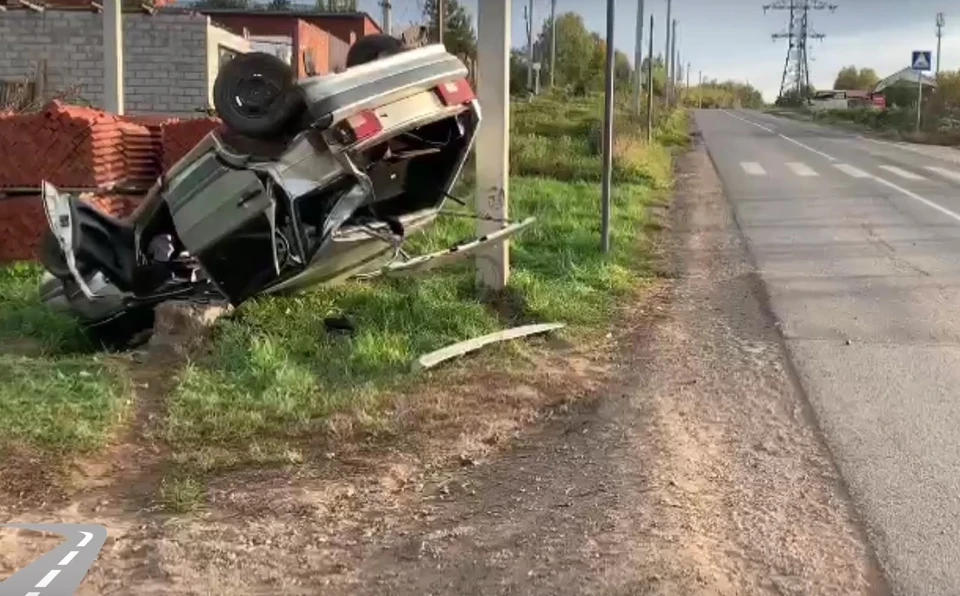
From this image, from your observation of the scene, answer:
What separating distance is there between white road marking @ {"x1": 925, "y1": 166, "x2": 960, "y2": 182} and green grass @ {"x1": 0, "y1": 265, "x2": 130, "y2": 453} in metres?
19.7

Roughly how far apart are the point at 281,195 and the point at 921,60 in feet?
132

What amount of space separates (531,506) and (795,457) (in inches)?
58.9

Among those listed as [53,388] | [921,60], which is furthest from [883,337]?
[921,60]

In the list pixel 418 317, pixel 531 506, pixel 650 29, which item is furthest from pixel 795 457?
pixel 650 29

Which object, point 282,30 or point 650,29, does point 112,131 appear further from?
point 650,29

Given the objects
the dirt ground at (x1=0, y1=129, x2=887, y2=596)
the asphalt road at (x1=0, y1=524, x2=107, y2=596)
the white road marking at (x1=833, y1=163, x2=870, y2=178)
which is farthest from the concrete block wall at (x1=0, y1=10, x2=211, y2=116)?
the asphalt road at (x1=0, y1=524, x2=107, y2=596)

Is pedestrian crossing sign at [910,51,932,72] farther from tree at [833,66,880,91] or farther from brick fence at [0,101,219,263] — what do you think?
tree at [833,66,880,91]

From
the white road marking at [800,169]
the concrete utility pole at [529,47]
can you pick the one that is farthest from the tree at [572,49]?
the white road marking at [800,169]

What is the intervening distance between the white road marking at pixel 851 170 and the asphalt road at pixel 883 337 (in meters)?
2.96

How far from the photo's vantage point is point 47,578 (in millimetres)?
3762

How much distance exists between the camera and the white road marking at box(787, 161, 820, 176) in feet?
78.1

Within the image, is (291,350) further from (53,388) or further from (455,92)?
(455,92)

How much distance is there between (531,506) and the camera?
453cm

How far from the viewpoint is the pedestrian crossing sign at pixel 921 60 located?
41.2 meters
